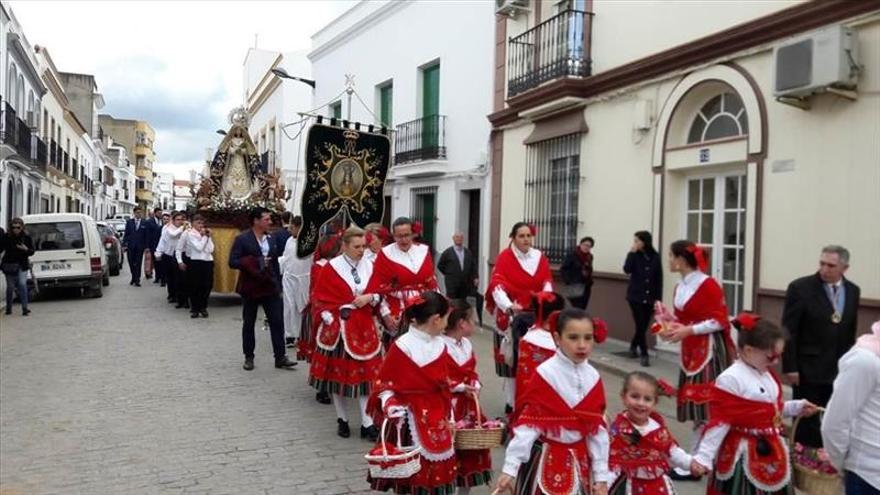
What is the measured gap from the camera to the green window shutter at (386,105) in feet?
61.2

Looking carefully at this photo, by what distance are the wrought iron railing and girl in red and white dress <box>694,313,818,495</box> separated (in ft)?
41.1

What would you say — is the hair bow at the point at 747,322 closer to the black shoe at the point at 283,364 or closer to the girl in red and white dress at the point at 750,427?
the girl in red and white dress at the point at 750,427

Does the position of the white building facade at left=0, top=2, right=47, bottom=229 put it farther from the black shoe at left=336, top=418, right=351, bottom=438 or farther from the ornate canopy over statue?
the black shoe at left=336, top=418, right=351, bottom=438

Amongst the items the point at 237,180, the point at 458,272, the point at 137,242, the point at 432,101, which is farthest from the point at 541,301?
the point at 137,242

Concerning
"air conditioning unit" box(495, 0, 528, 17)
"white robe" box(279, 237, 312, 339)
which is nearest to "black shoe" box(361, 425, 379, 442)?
"white robe" box(279, 237, 312, 339)

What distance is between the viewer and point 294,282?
30.5 feet

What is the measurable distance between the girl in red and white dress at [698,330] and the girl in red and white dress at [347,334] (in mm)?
2325

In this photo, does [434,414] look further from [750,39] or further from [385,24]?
[385,24]

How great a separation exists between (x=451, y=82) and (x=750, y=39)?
8115 millimetres

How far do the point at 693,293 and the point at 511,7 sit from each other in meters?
8.53

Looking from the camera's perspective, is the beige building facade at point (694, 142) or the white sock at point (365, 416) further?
the beige building facade at point (694, 142)

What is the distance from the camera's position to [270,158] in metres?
29.2

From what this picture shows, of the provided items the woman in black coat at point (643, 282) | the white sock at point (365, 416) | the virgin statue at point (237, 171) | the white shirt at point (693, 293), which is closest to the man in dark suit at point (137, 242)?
the virgin statue at point (237, 171)

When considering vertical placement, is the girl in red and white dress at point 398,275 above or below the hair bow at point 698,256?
below
